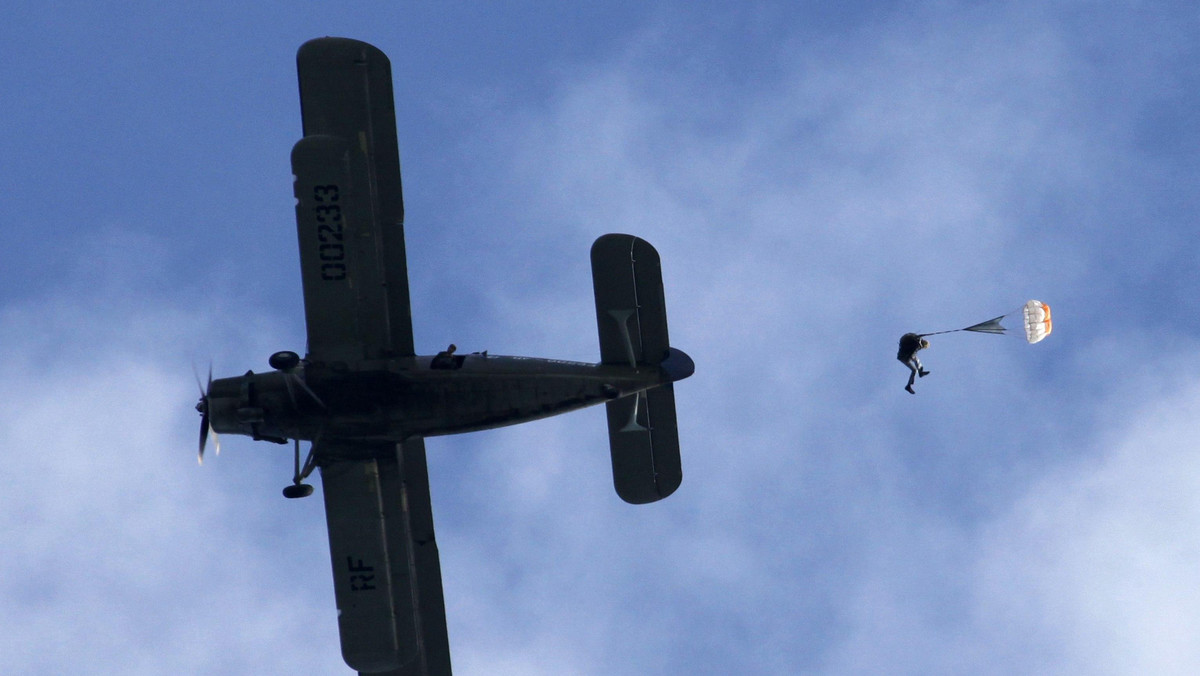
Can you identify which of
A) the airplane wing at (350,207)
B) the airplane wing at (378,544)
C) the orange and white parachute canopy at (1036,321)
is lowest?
the airplane wing at (378,544)

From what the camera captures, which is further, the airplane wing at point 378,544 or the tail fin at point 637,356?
the airplane wing at point 378,544

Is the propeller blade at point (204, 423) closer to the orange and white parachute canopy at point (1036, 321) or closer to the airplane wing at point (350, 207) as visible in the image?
the airplane wing at point (350, 207)

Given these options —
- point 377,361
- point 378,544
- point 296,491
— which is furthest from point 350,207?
point 378,544

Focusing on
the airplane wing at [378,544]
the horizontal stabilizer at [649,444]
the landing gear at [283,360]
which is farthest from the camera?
the airplane wing at [378,544]

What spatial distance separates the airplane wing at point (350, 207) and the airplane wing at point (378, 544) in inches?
83.6

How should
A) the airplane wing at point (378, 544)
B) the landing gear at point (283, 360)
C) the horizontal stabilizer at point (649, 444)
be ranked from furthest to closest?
1. the airplane wing at point (378, 544)
2. the horizontal stabilizer at point (649, 444)
3. the landing gear at point (283, 360)

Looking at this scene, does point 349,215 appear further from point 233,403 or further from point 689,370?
point 689,370

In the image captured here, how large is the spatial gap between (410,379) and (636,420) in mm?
3760

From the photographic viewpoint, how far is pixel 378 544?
76.7 feet

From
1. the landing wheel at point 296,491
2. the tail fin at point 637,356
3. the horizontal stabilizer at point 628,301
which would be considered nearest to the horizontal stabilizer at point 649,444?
the tail fin at point 637,356

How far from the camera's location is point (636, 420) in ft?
75.0

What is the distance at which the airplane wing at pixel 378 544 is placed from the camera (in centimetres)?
2317

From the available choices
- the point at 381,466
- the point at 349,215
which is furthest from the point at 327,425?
the point at 349,215

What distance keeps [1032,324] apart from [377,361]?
10.6m
